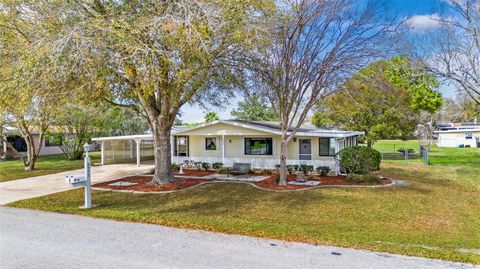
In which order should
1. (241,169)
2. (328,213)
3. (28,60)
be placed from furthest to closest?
(241,169), (328,213), (28,60)

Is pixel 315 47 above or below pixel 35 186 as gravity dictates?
above

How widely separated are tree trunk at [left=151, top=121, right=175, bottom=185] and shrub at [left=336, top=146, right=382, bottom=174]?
8409 mm

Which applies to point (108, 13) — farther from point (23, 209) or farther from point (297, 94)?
point (297, 94)

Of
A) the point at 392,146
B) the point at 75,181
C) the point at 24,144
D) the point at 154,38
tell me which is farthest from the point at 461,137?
the point at 24,144

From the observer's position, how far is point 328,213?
10086mm

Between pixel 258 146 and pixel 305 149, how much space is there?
2953mm

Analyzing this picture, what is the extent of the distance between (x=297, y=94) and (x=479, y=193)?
8119 mm

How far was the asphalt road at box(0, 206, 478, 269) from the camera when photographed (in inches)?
220

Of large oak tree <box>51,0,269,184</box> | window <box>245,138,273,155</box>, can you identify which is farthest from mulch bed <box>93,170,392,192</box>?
large oak tree <box>51,0,269,184</box>

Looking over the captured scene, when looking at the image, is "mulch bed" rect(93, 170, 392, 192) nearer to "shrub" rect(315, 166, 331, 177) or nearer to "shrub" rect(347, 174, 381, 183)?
"shrub" rect(347, 174, 381, 183)

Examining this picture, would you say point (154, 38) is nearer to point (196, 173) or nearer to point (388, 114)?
point (196, 173)

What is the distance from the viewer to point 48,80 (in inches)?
337

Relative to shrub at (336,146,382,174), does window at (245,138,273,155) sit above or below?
above

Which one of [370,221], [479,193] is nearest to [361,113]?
[479,193]
